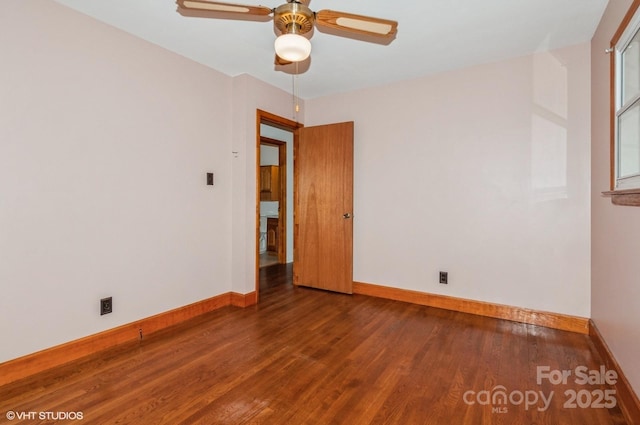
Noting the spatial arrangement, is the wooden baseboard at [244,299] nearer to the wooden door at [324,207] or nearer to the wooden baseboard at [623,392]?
the wooden door at [324,207]

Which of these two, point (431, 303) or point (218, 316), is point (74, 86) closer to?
point (218, 316)

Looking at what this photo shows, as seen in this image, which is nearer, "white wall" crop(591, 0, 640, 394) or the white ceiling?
"white wall" crop(591, 0, 640, 394)

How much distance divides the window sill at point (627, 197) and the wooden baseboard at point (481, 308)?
52.3 inches

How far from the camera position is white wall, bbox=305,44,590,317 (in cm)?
277

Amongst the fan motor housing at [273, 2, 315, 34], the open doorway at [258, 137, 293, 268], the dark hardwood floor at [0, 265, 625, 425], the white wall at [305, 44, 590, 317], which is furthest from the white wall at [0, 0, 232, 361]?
the open doorway at [258, 137, 293, 268]

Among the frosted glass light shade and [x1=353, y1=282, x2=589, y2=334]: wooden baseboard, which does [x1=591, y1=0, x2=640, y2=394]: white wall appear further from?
the frosted glass light shade

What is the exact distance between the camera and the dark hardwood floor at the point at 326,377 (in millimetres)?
1690

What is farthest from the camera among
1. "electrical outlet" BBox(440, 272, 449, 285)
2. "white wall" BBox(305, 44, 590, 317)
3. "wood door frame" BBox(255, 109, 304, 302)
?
"wood door frame" BBox(255, 109, 304, 302)

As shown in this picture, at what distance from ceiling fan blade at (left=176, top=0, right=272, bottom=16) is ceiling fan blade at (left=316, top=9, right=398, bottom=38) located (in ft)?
1.06

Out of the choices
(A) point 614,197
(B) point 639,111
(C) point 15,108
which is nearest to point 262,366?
(C) point 15,108

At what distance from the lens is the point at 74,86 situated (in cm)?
227

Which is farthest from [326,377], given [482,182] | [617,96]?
[617,96]

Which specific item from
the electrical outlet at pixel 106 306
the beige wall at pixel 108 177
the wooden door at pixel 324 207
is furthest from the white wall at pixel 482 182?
the electrical outlet at pixel 106 306

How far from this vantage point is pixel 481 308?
315cm
